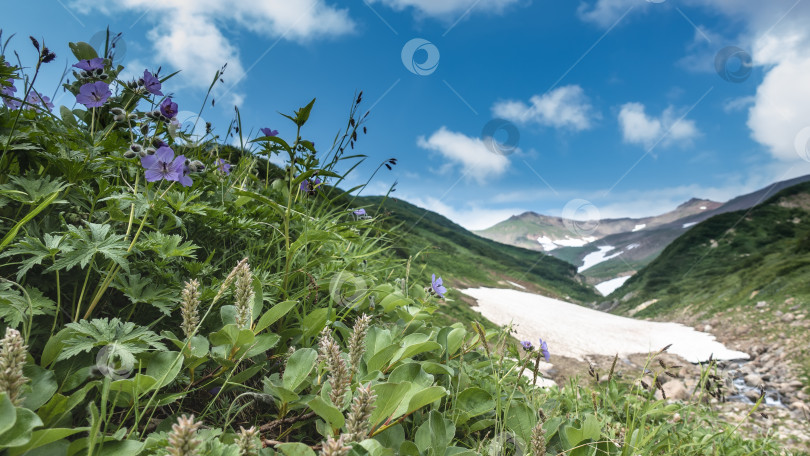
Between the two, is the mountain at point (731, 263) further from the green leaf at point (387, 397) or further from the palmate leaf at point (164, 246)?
the palmate leaf at point (164, 246)

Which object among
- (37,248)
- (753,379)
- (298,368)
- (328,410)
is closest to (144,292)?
(37,248)

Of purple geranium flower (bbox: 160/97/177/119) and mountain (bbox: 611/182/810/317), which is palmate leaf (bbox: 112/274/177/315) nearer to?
purple geranium flower (bbox: 160/97/177/119)

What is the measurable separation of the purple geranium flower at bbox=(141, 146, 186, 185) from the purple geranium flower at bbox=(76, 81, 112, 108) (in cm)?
68

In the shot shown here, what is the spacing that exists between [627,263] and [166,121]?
12618cm

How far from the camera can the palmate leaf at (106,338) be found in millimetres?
1163

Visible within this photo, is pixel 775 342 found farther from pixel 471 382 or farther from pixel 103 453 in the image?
pixel 103 453

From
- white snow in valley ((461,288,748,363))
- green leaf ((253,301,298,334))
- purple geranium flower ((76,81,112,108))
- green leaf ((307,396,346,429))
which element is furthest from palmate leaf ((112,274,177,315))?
white snow in valley ((461,288,748,363))

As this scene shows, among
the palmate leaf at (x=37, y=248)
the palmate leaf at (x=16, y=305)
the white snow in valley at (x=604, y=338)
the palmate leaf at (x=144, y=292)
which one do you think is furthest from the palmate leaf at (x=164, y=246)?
the white snow in valley at (x=604, y=338)

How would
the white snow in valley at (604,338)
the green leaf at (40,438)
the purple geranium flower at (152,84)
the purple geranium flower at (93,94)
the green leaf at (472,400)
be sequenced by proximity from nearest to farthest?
the green leaf at (40,438), the green leaf at (472,400), the purple geranium flower at (93,94), the purple geranium flower at (152,84), the white snow in valley at (604,338)

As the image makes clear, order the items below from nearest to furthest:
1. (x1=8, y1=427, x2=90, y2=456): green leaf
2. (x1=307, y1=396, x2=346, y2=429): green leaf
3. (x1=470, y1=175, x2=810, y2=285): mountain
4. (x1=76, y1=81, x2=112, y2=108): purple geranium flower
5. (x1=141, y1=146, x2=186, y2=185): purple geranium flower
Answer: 1. (x1=8, y1=427, x2=90, y2=456): green leaf
2. (x1=307, y1=396, x2=346, y2=429): green leaf
3. (x1=141, y1=146, x2=186, y2=185): purple geranium flower
4. (x1=76, y1=81, x2=112, y2=108): purple geranium flower
5. (x1=470, y1=175, x2=810, y2=285): mountain

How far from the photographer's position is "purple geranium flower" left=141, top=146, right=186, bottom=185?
1736 millimetres

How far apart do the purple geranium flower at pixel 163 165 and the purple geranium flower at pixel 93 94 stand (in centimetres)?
68

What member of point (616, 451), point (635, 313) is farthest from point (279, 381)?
point (635, 313)

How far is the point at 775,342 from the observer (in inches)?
473
